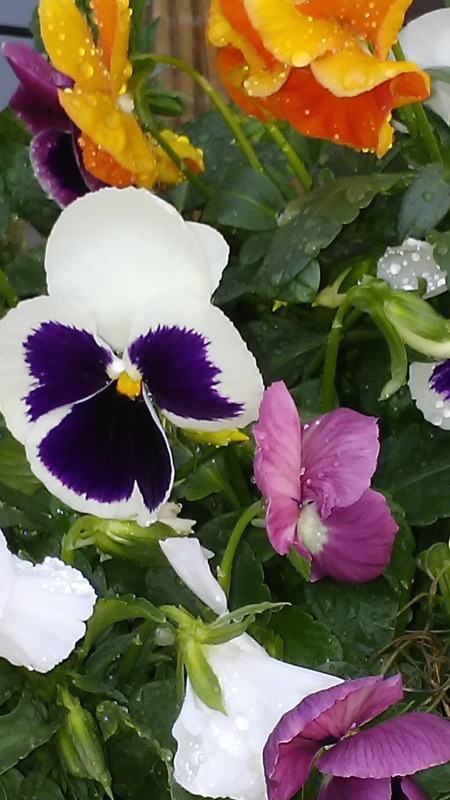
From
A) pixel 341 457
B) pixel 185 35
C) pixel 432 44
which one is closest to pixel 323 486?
pixel 341 457

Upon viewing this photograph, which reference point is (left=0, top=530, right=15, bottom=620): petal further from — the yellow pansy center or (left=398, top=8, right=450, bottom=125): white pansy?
(left=398, top=8, right=450, bottom=125): white pansy

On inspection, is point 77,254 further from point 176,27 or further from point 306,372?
point 176,27

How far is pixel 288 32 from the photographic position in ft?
1.18

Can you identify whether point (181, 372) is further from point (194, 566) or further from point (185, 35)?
point (185, 35)

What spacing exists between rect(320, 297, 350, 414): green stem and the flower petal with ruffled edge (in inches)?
5.1

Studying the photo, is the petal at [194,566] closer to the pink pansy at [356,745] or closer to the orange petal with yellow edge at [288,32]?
the pink pansy at [356,745]

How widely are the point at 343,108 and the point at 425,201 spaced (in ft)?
0.18

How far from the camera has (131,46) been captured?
47cm

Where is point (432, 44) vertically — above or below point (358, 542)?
above

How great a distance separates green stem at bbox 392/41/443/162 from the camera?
0.42m

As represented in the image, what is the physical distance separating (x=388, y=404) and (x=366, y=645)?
112 millimetres

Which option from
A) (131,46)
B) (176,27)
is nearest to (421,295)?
(131,46)

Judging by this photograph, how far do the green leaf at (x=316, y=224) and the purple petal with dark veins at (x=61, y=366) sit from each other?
86 mm

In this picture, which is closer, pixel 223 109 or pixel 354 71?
pixel 354 71
